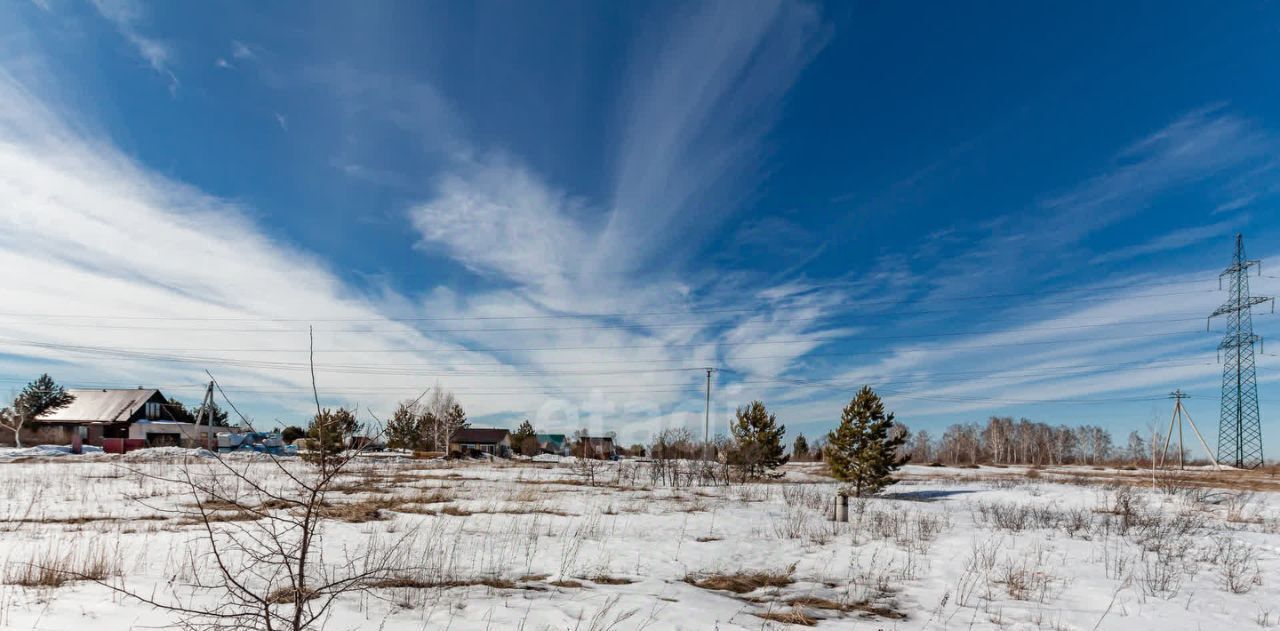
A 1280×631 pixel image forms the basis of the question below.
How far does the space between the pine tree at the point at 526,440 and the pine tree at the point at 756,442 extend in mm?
43078

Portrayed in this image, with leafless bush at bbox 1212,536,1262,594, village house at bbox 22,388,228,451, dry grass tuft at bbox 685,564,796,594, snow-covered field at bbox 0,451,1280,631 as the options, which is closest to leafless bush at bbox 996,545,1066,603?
snow-covered field at bbox 0,451,1280,631

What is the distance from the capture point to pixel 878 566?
9.86 meters

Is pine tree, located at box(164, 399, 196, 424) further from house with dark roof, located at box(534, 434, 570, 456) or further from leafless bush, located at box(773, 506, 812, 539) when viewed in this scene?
leafless bush, located at box(773, 506, 812, 539)

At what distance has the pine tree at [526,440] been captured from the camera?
240ft

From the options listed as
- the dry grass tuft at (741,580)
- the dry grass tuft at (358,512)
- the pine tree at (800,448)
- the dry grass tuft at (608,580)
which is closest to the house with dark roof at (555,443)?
the pine tree at (800,448)

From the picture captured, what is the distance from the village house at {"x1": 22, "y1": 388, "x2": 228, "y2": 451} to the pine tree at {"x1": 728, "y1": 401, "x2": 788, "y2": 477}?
46764 mm

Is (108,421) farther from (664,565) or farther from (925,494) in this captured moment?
(925,494)

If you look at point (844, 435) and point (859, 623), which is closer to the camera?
point (859, 623)

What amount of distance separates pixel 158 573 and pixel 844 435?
73.4 ft

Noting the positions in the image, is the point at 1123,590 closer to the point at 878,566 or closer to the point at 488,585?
the point at 878,566

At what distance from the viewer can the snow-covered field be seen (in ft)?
21.1

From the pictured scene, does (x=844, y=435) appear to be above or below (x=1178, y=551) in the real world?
above

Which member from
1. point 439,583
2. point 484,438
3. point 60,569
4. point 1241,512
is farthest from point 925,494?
point 484,438

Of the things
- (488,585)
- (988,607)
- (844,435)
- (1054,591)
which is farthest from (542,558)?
(844,435)
